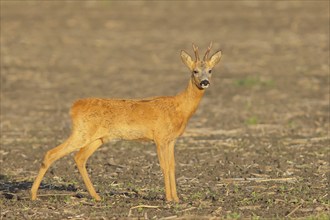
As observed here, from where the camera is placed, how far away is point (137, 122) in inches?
468

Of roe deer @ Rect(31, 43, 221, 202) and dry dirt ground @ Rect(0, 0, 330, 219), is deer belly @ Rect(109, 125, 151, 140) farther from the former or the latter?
dry dirt ground @ Rect(0, 0, 330, 219)

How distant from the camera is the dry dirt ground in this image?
12023mm

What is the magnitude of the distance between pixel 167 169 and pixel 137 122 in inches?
26.6

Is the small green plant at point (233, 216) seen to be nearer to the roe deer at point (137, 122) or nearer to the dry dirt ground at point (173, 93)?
the dry dirt ground at point (173, 93)

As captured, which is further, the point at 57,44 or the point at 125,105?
the point at 57,44

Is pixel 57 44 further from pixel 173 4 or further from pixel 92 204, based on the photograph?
pixel 92 204

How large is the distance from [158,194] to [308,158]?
3.59m

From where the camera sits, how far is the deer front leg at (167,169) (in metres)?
11.8

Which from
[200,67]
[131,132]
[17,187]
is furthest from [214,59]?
[17,187]

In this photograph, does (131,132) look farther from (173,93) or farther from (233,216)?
(173,93)

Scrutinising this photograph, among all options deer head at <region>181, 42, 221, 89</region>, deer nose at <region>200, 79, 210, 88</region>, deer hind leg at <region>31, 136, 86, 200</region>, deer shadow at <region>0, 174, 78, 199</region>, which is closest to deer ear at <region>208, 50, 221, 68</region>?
deer head at <region>181, 42, 221, 89</region>

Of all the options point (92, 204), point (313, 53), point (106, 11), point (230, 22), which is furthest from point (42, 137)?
point (106, 11)

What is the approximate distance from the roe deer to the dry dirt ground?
0.47 m

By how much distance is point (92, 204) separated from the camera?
11586 mm
